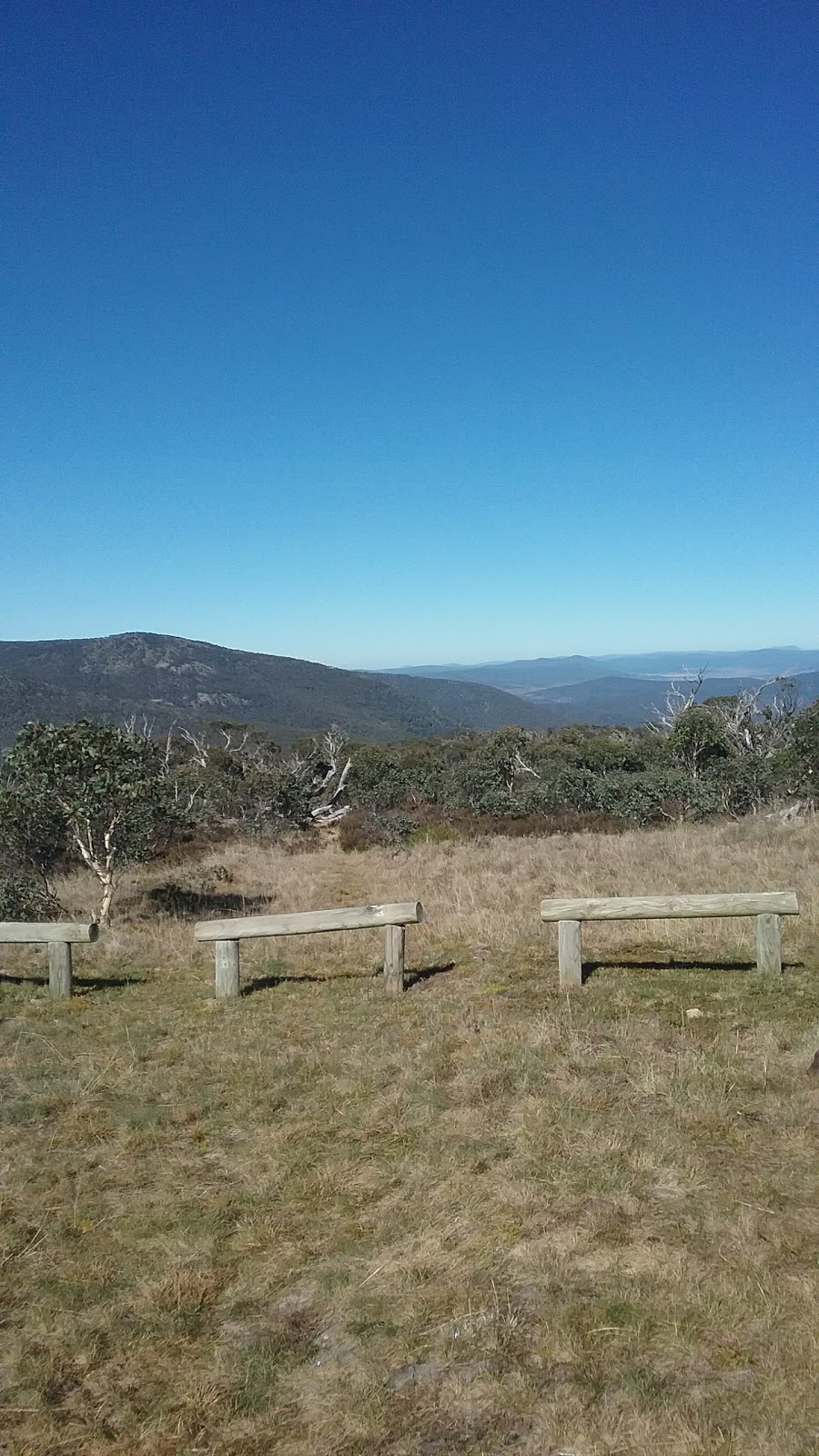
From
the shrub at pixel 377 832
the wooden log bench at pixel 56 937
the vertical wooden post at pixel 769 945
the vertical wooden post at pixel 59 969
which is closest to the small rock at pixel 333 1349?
the wooden log bench at pixel 56 937

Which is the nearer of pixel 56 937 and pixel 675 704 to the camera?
pixel 56 937

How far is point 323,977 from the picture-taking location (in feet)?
29.5

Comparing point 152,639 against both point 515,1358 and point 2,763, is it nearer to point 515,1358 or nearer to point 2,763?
point 2,763

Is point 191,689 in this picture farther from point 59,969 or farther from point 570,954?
point 570,954

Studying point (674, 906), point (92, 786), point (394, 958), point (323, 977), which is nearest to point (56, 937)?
point (323, 977)

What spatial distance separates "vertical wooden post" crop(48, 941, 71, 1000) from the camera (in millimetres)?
8359

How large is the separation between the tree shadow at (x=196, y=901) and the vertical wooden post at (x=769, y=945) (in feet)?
29.1

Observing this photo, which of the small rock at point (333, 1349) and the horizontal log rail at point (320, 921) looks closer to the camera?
the small rock at point (333, 1349)

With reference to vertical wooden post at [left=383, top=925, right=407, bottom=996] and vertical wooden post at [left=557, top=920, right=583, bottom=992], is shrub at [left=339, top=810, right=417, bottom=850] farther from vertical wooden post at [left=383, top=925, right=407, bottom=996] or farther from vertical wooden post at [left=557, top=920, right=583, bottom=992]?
vertical wooden post at [left=557, top=920, right=583, bottom=992]

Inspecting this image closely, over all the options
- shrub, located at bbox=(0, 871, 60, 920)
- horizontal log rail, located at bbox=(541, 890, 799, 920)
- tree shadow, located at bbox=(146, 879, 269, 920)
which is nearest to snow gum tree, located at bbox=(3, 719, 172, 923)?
shrub, located at bbox=(0, 871, 60, 920)

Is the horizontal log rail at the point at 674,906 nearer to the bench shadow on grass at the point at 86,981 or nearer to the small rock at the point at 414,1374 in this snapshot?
the bench shadow on grass at the point at 86,981

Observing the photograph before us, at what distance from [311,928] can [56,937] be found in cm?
244

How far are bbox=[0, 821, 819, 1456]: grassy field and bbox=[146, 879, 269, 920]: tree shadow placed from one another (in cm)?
613

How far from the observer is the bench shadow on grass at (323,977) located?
8586 millimetres
